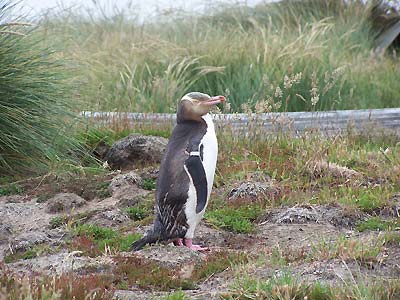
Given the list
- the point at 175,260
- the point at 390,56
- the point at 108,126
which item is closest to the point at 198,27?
the point at 390,56

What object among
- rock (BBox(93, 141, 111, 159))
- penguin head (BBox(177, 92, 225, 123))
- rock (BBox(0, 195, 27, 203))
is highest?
penguin head (BBox(177, 92, 225, 123))

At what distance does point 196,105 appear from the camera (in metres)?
5.56

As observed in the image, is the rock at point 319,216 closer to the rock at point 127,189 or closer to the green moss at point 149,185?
the rock at point 127,189

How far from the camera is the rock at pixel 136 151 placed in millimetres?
8266

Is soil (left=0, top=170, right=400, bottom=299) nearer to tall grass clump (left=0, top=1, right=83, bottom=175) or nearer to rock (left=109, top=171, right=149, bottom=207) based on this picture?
rock (left=109, top=171, right=149, bottom=207)

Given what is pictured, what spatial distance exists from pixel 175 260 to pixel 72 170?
295 centimetres

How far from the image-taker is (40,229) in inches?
257

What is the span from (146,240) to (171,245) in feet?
0.59

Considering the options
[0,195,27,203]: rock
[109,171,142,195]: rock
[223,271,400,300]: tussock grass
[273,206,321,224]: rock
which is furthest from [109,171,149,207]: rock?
[223,271,400,300]: tussock grass

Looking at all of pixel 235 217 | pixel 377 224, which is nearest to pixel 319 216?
pixel 377 224

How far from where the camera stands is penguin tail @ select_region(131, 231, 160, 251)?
558 cm

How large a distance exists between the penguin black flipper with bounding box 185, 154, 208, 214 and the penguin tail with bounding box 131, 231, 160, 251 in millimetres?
349

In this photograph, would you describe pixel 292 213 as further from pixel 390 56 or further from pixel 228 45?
pixel 390 56

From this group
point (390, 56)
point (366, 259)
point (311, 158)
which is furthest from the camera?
point (390, 56)
